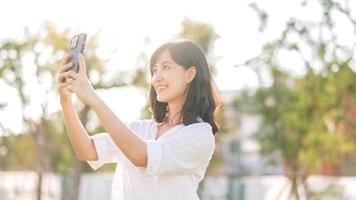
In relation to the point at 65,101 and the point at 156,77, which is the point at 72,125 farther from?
the point at 156,77

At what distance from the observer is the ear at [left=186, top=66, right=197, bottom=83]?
256 cm

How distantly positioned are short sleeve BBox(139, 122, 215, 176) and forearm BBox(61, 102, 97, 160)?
0.22m

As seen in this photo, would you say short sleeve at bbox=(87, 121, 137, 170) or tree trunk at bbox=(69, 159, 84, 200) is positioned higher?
short sleeve at bbox=(87, 121, 137, 170)

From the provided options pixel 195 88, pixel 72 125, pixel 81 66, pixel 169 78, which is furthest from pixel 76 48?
pixel 195 88

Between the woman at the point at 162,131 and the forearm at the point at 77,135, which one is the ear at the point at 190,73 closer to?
the woman at the point at 162,131

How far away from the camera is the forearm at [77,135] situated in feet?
7.80

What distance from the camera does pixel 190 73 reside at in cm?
257

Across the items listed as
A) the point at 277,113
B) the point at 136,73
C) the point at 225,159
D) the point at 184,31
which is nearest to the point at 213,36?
the point at 184,31

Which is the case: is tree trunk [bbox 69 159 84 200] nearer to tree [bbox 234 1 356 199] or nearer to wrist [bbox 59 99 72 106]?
tree [bbox 234 1 356 199]

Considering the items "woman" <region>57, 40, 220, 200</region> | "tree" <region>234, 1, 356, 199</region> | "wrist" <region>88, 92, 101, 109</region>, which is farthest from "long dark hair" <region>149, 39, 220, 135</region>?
"tree" <region>234, 1, 356, 199</region>

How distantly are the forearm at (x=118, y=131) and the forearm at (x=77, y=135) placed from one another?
0.54 ft

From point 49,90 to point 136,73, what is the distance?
1386mm

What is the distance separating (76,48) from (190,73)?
422mm

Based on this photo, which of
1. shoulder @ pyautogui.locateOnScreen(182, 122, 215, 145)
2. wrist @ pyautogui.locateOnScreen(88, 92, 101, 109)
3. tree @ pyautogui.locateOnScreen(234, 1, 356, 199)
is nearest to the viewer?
wrist @ pyautogui.locateOnScreen(88, 92, 101, 109)
